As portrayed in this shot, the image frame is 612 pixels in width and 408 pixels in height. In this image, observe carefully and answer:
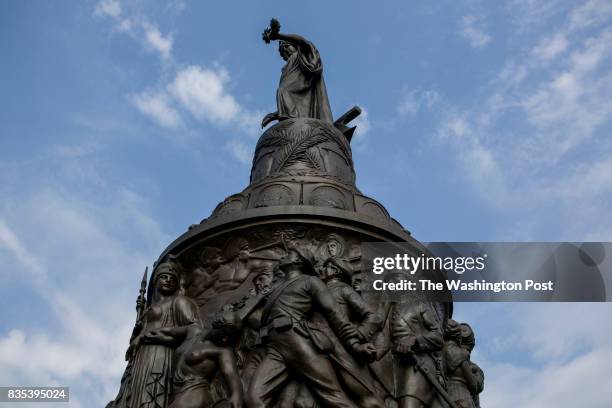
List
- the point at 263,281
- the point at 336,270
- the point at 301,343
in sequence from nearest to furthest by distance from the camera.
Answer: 1. the point at 301,343
2. the point at 336,270
3. the point at 263,281

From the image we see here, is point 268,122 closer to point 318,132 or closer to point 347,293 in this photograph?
point 318,132

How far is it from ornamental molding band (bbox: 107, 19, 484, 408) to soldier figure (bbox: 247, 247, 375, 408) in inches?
0.6

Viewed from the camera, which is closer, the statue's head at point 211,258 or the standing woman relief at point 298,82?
the statue's head at point 211,258

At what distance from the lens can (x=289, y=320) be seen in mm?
10750


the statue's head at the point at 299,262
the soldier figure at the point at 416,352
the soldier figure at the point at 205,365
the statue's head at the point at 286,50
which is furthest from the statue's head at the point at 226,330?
the statue's head at the point at 286,50

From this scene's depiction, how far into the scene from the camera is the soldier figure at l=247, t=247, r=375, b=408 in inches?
403

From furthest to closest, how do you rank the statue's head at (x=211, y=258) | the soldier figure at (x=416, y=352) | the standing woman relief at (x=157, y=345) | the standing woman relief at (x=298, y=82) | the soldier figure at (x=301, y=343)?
the standing woman relief at (x=298, y=82) < the statue's head at (x=211, y=258) < the standing woman relief at (x=157, y=345) < the soldier figure at (x=416, y=352) < the soldier figure at (x=301, y=343)

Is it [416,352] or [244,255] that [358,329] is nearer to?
[416,352]

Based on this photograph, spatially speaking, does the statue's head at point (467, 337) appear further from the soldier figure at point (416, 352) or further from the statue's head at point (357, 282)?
the statue's head at point (357, 282)

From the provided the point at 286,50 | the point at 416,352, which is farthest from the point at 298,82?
the point at 416,352

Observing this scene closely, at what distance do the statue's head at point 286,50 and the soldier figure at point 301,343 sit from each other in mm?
8055

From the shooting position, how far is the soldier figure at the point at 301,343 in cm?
1023

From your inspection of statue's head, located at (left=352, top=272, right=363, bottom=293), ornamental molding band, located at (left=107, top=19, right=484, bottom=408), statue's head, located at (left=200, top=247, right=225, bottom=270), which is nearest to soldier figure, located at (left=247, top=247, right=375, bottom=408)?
ornamental molding band, located at (left=107, top=19, right=484, bottom=408)

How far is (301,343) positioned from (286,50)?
30.7ft
